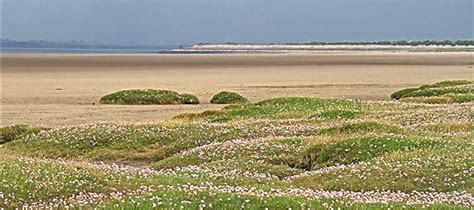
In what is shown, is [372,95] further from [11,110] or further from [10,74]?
[10,74]

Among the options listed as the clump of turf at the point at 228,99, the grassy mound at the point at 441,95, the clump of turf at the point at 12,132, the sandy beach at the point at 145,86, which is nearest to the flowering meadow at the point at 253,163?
the clump of turf at the point at 12,132

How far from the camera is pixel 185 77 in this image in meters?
95.8

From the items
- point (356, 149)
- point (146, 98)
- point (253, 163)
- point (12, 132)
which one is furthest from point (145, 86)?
point (356, 149)

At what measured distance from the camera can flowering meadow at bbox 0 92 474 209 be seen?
14.2 metres

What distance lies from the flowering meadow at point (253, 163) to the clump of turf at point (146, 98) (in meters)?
15.8

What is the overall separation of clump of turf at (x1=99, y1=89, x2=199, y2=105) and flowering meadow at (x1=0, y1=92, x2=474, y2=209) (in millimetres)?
15834

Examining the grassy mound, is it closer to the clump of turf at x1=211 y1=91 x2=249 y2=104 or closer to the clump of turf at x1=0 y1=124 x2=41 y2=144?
the clump of turf at x1=211 y1=91 x2=249 y2=104

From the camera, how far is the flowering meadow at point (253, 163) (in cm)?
1420

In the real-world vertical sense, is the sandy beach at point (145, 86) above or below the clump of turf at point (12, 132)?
below

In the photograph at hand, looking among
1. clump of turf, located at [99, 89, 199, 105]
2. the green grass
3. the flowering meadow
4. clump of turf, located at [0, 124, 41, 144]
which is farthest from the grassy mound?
clump of turf, located at [0, 124, 41, 144]

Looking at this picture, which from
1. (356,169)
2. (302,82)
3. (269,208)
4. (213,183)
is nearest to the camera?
(269,208)

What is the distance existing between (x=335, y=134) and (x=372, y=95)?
3889 centimetres

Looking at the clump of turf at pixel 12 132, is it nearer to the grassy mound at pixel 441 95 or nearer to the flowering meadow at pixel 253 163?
the flowering meadow at pixel 253 163

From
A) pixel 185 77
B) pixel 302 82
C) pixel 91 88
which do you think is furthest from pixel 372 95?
pixel 185 77
